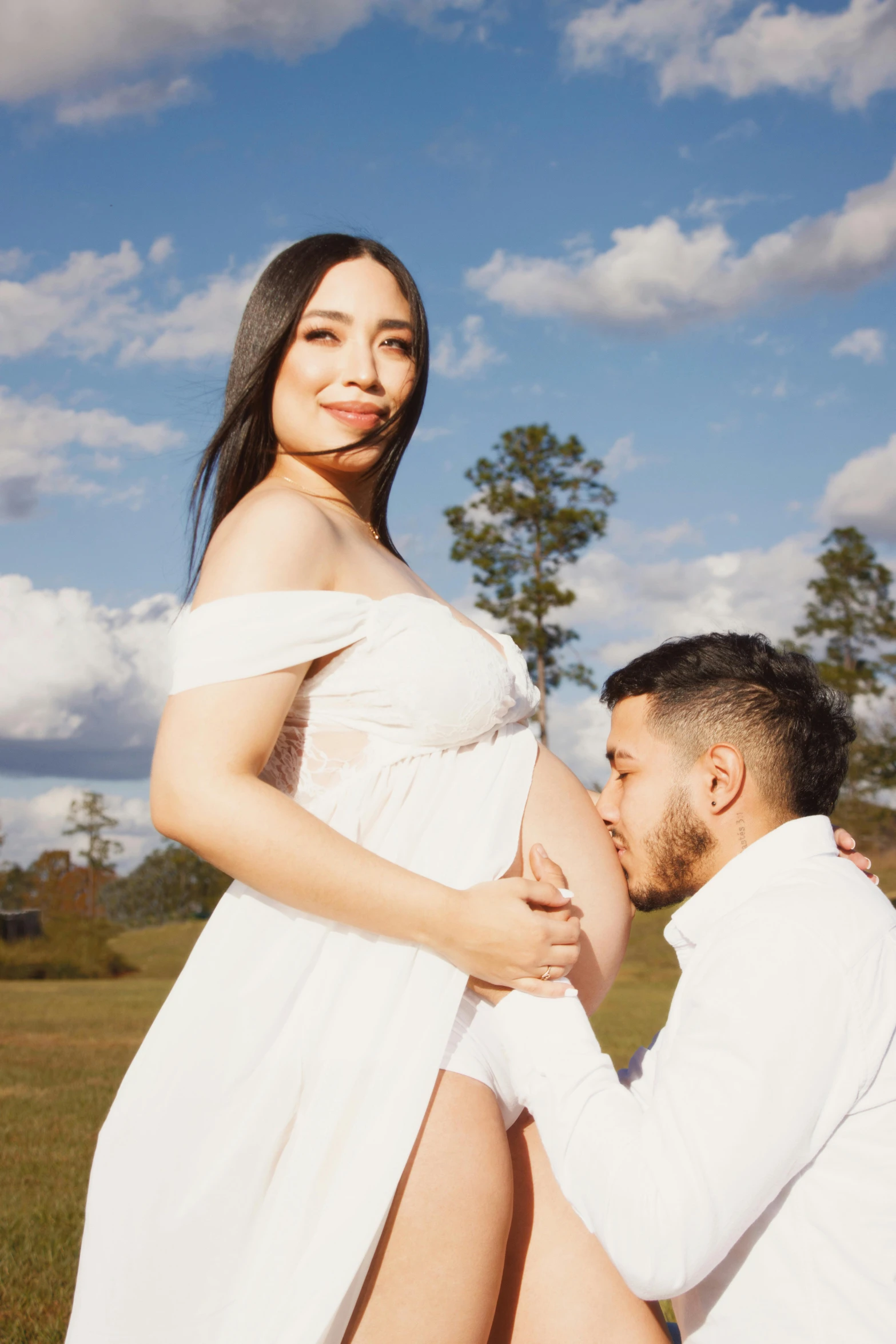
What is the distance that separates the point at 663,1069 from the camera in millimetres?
1753

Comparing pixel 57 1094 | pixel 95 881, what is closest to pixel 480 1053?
pixel 57 1094

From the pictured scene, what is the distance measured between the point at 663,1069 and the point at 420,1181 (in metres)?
0.43

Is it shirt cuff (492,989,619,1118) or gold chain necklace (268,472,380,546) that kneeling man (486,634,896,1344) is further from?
gold chain necklace (268,472,380,546)

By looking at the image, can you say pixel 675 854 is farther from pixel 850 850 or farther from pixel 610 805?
pixel 850 850

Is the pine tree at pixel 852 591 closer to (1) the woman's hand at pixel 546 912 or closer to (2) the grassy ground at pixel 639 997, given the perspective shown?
(2) the grassy ground at pixel 639 997

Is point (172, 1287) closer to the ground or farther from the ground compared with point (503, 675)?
closer to the ground

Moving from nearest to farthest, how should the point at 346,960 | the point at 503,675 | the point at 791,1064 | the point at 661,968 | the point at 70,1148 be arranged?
1. the point at 791,1064
2. the point at 346,960
3. the point at 503,675
4. the point at 70,1148
5. the point at 661,968

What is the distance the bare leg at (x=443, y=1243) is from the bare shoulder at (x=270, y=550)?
37.7 inches

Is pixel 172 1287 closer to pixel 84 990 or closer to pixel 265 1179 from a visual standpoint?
pixel 265 1179

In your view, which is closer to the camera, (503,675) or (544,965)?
(544,965)

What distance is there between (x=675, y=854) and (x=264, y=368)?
4.66 ft

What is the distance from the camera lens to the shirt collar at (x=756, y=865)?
206 centimetres

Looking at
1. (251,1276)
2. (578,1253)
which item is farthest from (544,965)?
(251,1276)

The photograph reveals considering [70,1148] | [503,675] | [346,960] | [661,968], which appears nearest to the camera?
[346,960]
